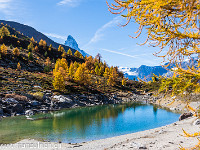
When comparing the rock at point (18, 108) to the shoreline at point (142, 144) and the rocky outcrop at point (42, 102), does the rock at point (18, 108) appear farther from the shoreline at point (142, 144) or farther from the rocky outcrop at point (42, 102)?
the shoreline at point (142, 144)

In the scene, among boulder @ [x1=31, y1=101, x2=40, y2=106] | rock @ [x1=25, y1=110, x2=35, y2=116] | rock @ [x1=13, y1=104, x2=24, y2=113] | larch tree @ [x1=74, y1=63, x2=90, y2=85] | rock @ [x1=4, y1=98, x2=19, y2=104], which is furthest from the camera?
larch tree @ [x1=74, y1=63, x2=90, y2=85]

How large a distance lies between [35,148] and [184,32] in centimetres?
2170

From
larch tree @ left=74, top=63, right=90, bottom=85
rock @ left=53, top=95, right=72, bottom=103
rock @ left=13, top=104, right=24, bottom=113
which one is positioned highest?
larch tree @ left=74, top=63, right=90, bottom=85

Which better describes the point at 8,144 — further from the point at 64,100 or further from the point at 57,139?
the point at 64,100

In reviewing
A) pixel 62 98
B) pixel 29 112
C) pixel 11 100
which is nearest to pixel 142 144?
pixel 29 112

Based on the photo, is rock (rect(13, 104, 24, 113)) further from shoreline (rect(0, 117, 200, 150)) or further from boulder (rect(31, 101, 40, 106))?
shoreline (rect(0, 117, 200, 150))

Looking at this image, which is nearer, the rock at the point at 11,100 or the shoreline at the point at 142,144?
the shoreline at the point at 142,144

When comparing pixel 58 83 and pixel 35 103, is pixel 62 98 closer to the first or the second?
pixel 58 83

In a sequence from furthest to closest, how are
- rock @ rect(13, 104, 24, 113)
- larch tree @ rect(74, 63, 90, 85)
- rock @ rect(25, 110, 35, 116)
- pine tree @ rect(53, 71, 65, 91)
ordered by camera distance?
larch tree @ rect(74, 63, 90, 85), pine tree @ rect(53, 71, 65, 91), rock @ rect(13, 104, 24, 113), rock @ rect(25, 110, 35, 116)

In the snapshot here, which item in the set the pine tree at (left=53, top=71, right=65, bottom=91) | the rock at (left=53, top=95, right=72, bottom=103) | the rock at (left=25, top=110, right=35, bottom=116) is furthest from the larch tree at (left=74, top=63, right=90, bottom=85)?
the rock at (left=25, top=110, right=35, bottom=116)

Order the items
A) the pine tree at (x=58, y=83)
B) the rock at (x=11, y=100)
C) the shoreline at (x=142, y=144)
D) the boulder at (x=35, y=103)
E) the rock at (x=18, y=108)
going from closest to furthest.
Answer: the shoreline at (x=142, y=144) → the rock at (x=18, y=108) → the rock at (x=11, y=100) → the boulder at (x=35, y=103) → the pine tree at (x=58, y=83)

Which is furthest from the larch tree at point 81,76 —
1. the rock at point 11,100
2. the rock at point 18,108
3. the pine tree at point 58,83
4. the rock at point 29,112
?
the rock at point 18,108

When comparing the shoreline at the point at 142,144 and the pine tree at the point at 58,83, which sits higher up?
the pine tree at the point at 58,83

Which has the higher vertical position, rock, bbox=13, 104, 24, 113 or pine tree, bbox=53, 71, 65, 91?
pine tree, bbox=53, 71, 65, 91
